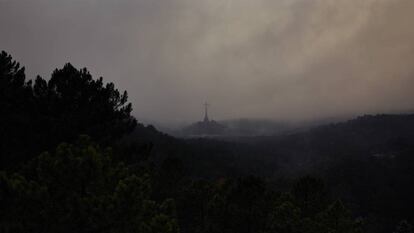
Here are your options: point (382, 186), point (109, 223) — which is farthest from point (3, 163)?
point (382, 186)

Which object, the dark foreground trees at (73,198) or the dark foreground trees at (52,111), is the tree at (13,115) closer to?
the dark foreground trees at (52,111)

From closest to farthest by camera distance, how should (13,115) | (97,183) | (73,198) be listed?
1. (73,198)
2. (97,183)
3. (13,115)

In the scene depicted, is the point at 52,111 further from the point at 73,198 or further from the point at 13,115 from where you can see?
the point at 73,198

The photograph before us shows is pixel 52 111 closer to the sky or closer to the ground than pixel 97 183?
closer to the sky

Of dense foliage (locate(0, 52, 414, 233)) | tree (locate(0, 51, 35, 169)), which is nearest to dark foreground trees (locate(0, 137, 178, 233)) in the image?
dense foliage (locate(0, 52, 414, 233))

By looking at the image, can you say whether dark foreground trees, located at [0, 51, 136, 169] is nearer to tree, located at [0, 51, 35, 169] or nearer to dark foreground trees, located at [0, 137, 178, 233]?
tree, located at [0, 51, 35, 169]

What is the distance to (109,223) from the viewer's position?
50.5 ft

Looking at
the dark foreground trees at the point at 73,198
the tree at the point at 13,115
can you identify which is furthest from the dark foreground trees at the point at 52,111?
the dark foreground trees at the point at 73,198

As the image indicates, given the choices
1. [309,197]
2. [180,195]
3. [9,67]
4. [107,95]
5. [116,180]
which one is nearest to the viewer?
[116,180]

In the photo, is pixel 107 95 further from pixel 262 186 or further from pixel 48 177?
pixel 262 186

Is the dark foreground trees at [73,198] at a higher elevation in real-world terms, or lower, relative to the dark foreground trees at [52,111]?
lower

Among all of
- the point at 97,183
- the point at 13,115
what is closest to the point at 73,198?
the point at 97,183

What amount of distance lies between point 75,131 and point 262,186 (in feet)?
50.8

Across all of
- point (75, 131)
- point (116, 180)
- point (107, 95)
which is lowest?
point (116, 180)
